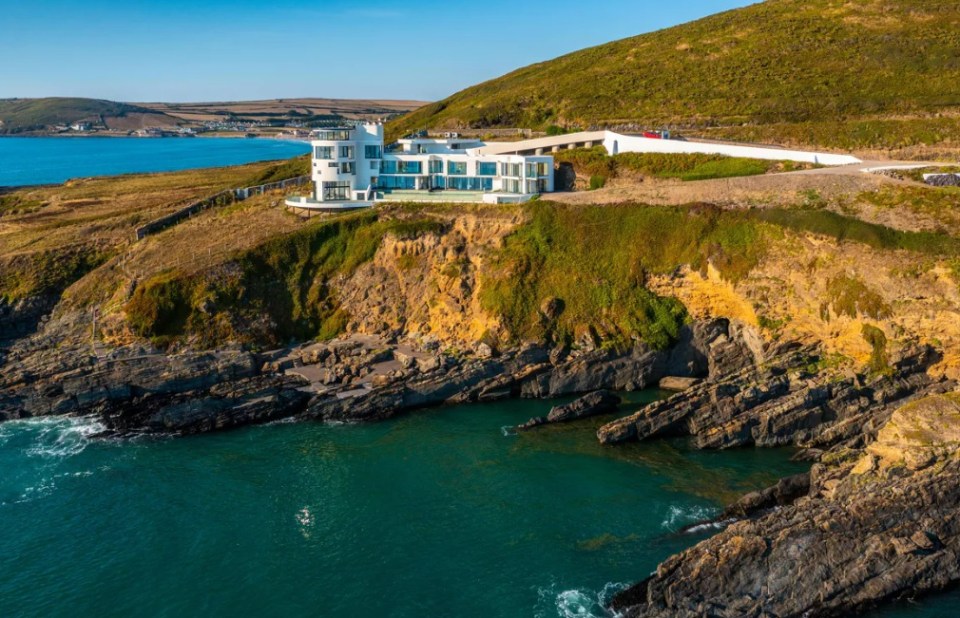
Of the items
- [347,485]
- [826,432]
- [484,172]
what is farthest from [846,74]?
[347,485]

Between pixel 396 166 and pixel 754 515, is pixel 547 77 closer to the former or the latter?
pixel 396 166

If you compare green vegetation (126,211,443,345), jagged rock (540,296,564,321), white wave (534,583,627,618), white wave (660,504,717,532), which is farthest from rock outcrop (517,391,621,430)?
green vegetation (126,211,443,345)

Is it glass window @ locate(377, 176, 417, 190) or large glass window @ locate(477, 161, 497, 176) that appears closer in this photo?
large glass window @ locate(477, 161, 497, 176)

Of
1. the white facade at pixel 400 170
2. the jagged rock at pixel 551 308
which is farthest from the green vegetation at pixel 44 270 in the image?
the jagged rock at pixel 551 308

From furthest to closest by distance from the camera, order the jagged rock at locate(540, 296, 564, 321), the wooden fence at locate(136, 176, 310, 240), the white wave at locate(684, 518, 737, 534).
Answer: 1. the wooden fence at locate(136, 176, 310, 240)
2. the jagged rock at locate(540, 296, 564, 321)
3. the white wave at locate(684, 518, 737, 534)

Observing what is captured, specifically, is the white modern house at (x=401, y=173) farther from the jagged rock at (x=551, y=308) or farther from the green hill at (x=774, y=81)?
the green hill at (x=774, y=81)

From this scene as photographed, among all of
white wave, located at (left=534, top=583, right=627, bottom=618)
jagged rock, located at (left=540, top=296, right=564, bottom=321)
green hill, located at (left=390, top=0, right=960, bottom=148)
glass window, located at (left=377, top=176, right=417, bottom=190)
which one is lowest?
white wave, located at (left=534, top=583, right=627, bottom=618)

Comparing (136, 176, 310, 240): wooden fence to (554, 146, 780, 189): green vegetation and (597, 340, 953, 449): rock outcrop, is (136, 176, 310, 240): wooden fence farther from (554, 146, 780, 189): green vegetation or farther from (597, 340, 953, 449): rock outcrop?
(597, 340, 953, 449): rock outcrop
